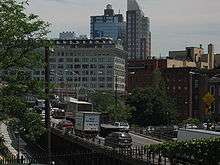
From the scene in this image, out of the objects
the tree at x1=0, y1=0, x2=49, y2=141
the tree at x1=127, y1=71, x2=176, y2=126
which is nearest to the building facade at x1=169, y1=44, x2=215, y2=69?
the tree at x1=127, y1=71, x2=176, y2=126

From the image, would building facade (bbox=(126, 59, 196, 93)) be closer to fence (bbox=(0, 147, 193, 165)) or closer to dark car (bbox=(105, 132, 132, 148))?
dark car (bbox=(105, 132, 132, 148))

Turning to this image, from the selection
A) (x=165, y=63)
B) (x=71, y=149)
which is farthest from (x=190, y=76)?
(x=71, y=149)

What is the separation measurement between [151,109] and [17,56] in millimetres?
84065

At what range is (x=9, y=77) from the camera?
19844 millimetres

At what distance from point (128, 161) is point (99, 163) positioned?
7538 millimetres

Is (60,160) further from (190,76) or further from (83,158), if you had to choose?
(190,76)

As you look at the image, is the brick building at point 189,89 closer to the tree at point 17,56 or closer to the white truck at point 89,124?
the white truck at point 89,124

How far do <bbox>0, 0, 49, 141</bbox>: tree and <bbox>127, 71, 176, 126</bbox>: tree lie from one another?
82.7m

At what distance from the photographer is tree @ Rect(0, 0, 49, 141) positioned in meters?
19.2

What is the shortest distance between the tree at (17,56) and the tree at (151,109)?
271 ft

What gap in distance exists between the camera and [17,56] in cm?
1995

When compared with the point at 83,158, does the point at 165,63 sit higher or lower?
higher

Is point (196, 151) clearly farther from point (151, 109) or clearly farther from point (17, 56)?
point (151, 109)

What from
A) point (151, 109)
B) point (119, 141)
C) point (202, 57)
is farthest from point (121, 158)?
point (202, 57)
